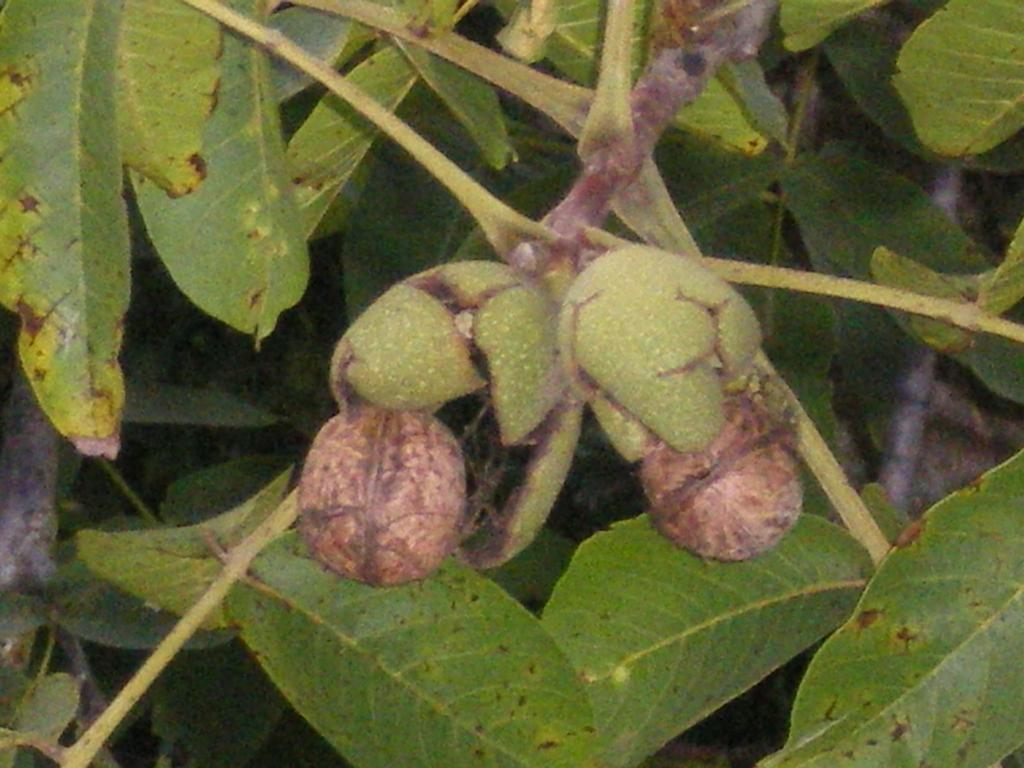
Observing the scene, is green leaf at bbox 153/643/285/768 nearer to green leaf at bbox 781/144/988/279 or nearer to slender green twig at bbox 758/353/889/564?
green leaf at bbox 781/144/988/279

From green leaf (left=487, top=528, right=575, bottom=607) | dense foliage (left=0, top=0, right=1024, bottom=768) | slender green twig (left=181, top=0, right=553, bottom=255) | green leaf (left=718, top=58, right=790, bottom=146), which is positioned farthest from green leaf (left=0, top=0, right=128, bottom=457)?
green leaf (left=487, top=528, right=575, bottom=607)

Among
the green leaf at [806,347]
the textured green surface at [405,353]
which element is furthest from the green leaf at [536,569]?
the textured green surface at [405,353]

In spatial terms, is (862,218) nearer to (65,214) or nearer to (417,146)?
(417,146)

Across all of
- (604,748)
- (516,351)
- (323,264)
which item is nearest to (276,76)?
(516,351)

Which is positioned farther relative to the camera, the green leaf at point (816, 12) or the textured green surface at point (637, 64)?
the textured green surface at point (637, 64)

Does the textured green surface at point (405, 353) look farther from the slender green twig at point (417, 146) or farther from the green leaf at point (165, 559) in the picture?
the green leaf at point (165, 559)
